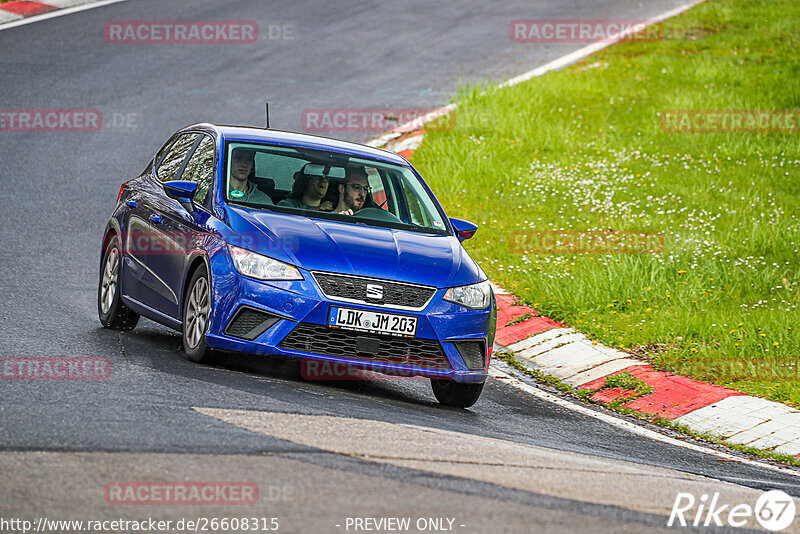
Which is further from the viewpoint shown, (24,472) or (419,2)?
(419,2)

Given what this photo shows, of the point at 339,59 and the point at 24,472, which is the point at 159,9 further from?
the point at 24,472

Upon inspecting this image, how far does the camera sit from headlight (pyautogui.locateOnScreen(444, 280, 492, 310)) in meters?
7.49

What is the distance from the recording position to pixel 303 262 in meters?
7.16

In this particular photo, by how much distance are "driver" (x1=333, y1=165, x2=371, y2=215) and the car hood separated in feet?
1.45

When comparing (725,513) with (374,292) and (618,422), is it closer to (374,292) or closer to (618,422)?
(374,292)

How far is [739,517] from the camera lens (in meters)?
5.45

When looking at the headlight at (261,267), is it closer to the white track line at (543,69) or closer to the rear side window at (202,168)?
the rear side window at (202,168)

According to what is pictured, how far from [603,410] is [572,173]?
7.12 metres

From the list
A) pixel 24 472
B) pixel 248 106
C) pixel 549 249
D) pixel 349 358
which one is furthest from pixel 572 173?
pixel 24 472

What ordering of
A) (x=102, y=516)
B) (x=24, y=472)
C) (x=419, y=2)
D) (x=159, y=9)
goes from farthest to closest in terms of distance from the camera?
(x=419, y=2) < (x=159, y=9) < (x=24, y=472) < (x=102, y=516)

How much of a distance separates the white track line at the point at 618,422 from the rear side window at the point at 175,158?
3146mm

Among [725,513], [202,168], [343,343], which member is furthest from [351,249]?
[725,513]

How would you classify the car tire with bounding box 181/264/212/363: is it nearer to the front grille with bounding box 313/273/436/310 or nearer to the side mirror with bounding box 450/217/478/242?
the front grille with bounding box 313/273/436/310

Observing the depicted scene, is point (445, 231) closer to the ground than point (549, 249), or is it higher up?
higher up
